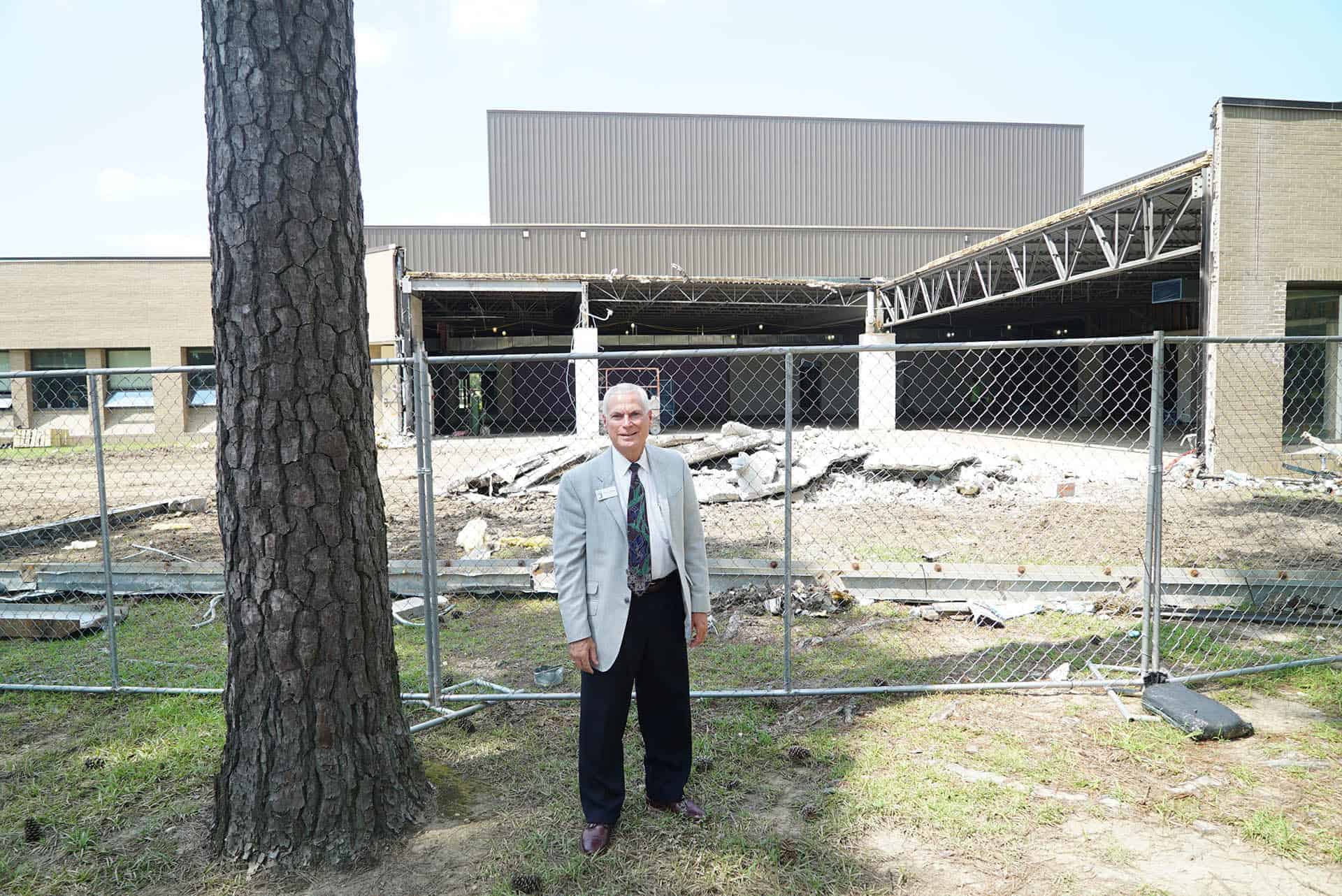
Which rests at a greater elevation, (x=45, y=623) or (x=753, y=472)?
(x=753, y=472)

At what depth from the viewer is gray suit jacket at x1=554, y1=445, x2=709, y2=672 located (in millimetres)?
3352

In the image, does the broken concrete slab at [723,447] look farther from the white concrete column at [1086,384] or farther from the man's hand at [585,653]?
the white concrete column at [1086,384]

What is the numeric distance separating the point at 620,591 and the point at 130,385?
33153 millimetres

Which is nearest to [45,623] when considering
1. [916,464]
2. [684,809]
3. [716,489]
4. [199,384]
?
[684,809]

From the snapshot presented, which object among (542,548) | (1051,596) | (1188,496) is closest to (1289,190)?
(1188,496)

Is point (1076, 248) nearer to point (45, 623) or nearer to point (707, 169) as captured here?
point (45, 623)

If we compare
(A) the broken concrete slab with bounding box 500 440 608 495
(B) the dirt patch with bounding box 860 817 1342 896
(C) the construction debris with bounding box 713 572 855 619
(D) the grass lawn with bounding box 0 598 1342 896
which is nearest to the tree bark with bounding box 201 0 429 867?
(D) the grass lawn with bounding box 0 598 1342 896

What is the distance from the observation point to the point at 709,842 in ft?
11.2

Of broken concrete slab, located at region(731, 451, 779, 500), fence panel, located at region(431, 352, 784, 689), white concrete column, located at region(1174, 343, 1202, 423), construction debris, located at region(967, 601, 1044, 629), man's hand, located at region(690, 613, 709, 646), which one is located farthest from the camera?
white concrete column, located at region(1174, 343, 1202, 423)

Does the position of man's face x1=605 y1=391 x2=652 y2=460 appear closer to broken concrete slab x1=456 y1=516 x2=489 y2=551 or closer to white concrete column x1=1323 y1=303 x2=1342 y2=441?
broken concrete slab x1=456 y1=516 x2=489 y2=551

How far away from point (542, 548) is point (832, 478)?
592 centimetres

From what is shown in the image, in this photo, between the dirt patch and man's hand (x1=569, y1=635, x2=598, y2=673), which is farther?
man's hand (x1=569, y1=635, x2=598, y2=673)

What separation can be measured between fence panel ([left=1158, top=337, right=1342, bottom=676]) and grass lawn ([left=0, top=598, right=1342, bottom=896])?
95cm

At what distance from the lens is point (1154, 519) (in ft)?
15.2
